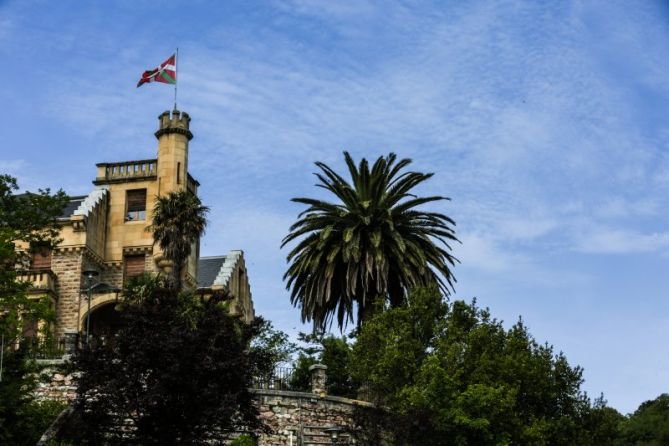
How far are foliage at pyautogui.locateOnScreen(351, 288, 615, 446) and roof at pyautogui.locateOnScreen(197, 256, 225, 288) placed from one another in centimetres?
2277

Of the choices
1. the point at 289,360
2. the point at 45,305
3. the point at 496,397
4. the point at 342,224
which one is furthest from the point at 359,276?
the point at 45,305

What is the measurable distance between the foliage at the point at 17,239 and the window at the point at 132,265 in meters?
14.7

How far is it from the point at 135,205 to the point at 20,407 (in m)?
25.6

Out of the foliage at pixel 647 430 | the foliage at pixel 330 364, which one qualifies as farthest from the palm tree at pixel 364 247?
the foliage at pixel 647 430

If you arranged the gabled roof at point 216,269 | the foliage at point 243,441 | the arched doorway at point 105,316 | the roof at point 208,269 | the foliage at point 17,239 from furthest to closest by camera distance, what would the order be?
1. the roof at point 208,269
2. the gabled roof at point 216,269
3. the arched doorway at point 105,316
4. the foliage at point 17,239
5. the foliage at point 243,441

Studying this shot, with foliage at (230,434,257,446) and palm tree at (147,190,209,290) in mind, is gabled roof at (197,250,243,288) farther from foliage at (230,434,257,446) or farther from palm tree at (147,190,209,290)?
foliage at (230,434,257,446)

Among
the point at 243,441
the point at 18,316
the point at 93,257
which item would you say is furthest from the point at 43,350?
the point at 93,257

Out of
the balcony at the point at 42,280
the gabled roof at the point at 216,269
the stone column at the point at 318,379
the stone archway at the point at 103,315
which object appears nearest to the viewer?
the stone column at the point at 318,379

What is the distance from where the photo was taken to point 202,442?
33562mm

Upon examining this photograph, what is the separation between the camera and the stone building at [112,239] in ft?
180

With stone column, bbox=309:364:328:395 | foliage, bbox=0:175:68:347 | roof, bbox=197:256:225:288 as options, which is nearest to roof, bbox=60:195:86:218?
roof, bbox=197:256:225:288

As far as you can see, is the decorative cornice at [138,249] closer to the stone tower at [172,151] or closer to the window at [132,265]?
the window at [132,265]

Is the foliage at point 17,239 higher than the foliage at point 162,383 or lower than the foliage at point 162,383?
higher

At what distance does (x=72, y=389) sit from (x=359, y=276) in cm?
1605
